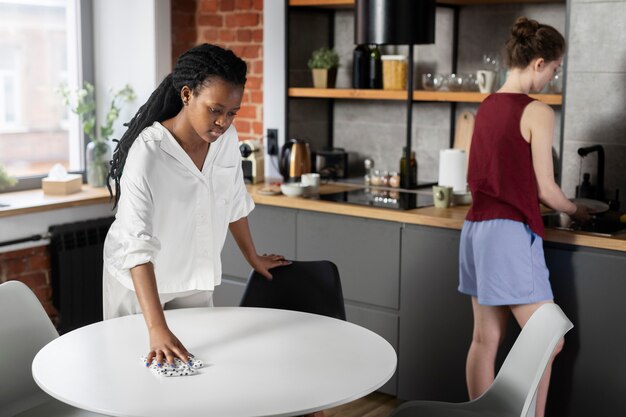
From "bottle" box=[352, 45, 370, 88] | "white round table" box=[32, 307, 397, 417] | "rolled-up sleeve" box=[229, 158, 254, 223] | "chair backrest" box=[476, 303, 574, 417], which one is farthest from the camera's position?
"bottle" box=[352, 45, 370, 88]

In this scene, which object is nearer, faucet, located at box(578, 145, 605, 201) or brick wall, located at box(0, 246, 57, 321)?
faucet, located at box(578, 145, 605, 201)

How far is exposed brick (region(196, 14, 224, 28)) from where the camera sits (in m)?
4.91

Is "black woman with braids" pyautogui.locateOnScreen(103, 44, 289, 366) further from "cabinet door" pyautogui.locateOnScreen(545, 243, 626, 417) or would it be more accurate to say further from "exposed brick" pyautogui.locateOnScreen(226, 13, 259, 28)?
"exposed brick" pyautogui.locateOnScreen(226, 13, 259, 28)

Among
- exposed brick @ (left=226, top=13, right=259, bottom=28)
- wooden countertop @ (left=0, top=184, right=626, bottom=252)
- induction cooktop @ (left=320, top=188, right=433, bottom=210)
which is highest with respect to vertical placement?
exposed brick @ (left=226, top=13, right=259, bottom=28)

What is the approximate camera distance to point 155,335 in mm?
2078

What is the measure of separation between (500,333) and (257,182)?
1.72 m

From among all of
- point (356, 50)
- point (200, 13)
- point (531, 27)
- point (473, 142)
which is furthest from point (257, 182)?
point (531, 27)

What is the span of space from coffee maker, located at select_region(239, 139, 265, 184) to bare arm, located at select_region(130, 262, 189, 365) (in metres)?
2.27

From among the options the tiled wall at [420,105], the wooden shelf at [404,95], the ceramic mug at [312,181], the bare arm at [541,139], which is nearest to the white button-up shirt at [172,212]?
the bare arm at [541,139]

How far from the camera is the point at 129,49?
4805 millimetres

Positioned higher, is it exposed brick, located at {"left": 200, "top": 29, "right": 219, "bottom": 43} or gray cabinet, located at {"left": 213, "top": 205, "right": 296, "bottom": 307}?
exposed brick, located at {"left": 200, "top": 29, "right": 219, "bottom": 43}

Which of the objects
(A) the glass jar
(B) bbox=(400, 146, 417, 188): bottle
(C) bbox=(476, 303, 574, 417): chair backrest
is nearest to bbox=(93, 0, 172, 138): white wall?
(A) the glass jar

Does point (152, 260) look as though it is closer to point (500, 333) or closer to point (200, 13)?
point (500, 333)

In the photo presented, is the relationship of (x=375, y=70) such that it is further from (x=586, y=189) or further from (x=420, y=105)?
(x=586, y=189)
